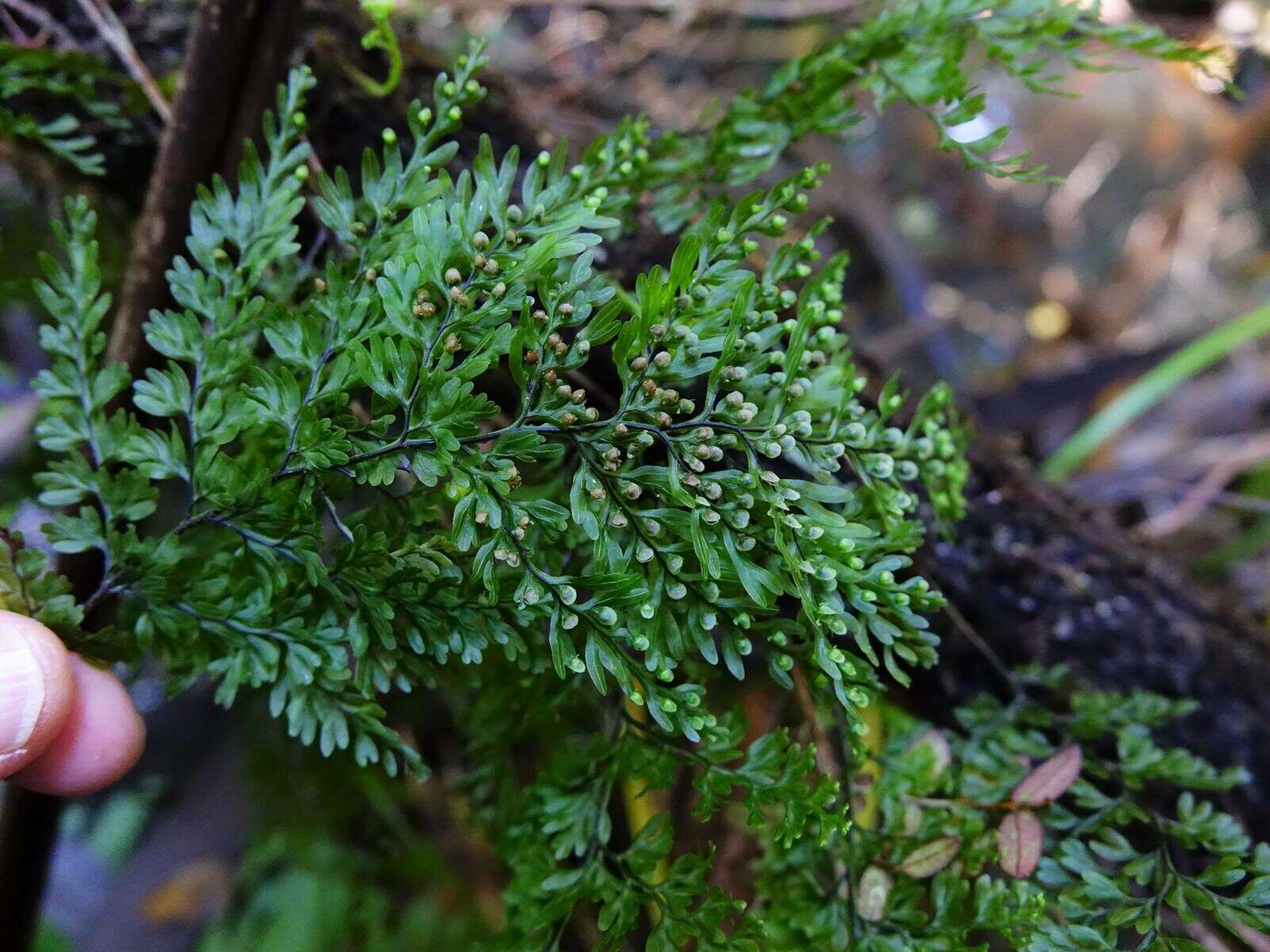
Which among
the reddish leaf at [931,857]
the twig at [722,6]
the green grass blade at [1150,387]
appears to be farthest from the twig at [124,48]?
the green grass blade at [1150,387]

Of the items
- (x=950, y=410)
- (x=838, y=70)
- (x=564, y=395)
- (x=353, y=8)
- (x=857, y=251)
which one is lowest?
(x=857, y=251)

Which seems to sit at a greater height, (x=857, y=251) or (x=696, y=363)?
(x=696, y=363)

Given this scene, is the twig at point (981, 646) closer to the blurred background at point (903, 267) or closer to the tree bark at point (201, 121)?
the blurred background at point (903, 267)

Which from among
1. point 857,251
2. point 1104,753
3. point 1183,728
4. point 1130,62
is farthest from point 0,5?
point 1130,62

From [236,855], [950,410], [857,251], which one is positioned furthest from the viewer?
[857,251]

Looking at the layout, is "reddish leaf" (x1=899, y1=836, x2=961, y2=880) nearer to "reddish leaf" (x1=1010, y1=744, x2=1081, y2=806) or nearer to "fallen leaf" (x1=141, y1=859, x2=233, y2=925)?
"reddish leaf" (x1=1010, y1=744, x2=1081, y2=806)

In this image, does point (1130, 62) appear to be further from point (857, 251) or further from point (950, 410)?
point (950, 410)

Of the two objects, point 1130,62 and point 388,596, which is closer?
point 388,596
